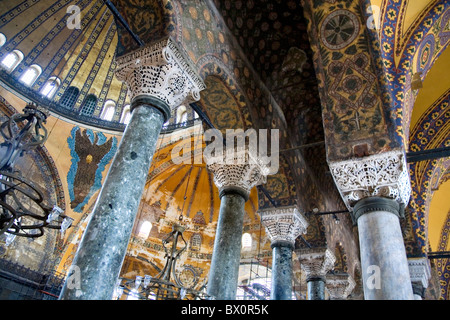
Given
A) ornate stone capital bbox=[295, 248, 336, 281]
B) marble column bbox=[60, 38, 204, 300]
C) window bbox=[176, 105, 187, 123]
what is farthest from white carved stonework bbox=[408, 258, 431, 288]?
window bbox=[176, 105, 187, 123]

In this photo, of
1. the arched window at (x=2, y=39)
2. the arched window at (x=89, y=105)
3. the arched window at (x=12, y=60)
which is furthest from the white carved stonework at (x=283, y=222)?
the arched window at (x=2, y=39)

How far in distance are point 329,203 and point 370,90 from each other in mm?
5664

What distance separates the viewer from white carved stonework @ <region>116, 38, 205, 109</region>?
4.25 m

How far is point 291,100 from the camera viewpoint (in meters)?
7.98

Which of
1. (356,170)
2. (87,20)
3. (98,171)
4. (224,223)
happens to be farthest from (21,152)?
(87,20)

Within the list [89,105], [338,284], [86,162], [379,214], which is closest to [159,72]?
[379,214]

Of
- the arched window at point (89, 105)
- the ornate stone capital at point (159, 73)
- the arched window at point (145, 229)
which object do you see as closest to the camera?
the ornate stone capital at point (159, 73)

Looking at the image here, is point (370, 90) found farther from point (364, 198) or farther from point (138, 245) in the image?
point (138, 245)

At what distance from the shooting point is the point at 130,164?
3.59m

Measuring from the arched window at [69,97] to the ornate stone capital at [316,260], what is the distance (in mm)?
9324

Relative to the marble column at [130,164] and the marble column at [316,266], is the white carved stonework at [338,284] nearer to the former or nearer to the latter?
the marble column at [316,266]

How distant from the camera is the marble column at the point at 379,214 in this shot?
3.44 meters

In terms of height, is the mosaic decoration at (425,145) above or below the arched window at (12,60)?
below

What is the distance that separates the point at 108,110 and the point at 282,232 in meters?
8.90
